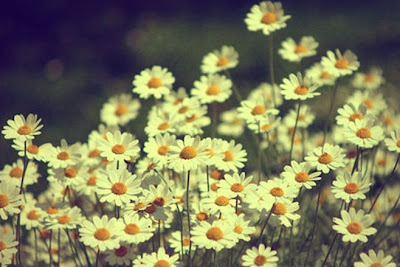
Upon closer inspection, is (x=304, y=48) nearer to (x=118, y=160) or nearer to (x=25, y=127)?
(x=118, y=160)

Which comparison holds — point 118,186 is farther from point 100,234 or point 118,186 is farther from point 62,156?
point 62,156

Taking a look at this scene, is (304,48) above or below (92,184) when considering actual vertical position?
above

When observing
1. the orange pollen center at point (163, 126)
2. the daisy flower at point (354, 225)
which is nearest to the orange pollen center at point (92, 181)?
the orange pollen center at point (163, 126)

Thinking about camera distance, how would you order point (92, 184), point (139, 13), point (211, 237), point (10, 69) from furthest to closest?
point (139, 13) → point (10, 69) → point (92, 184) → point (211, 237)

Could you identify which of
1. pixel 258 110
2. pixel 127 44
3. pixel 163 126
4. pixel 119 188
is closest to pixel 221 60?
pixel 258 110

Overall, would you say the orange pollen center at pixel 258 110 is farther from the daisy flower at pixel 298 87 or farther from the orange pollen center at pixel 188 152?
the orange pollen center at pixel 188 152

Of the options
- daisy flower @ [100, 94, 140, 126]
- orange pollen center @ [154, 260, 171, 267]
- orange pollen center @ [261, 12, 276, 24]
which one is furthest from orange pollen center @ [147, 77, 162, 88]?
orange pollen center @ [154, 260, 171, 267]

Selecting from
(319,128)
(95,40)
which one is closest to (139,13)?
(95,40)
